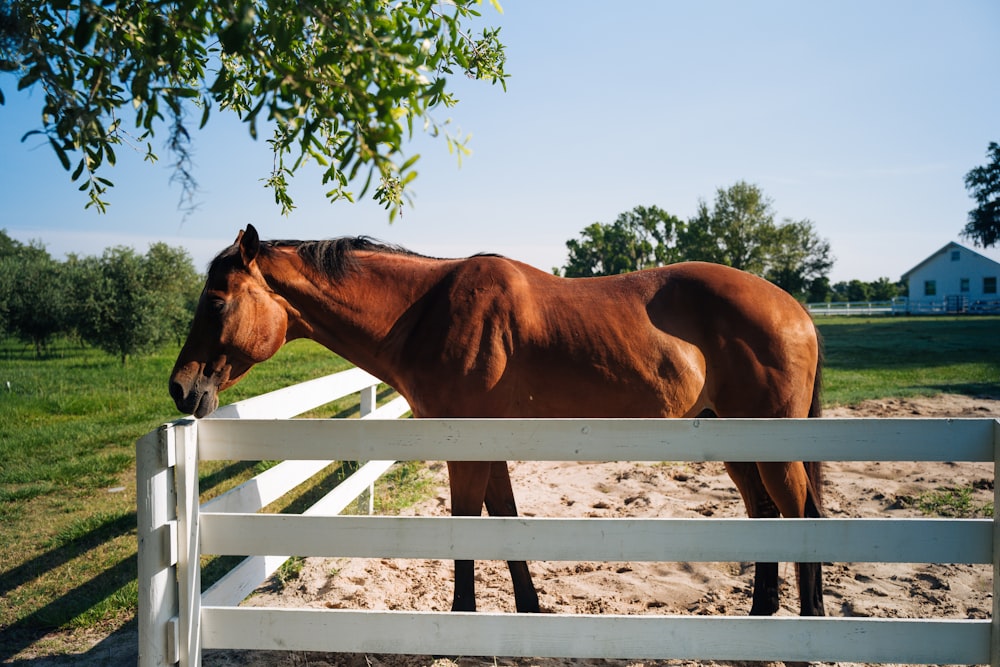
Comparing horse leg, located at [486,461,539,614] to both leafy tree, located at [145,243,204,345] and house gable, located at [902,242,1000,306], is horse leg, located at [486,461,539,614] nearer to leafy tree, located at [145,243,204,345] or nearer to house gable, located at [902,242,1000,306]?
leafy tree, located at [145,243,204,345]

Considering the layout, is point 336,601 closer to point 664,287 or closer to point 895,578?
point 664,287

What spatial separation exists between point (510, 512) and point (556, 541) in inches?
67.5

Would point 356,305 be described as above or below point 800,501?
above

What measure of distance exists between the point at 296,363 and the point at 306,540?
16.7 metres

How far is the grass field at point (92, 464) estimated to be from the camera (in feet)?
13.0

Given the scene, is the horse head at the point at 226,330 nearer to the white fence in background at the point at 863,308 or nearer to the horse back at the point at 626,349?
the horse back at the point at 626,349

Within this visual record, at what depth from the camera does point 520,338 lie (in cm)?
372

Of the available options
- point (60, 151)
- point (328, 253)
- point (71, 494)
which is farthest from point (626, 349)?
point (71, 494)

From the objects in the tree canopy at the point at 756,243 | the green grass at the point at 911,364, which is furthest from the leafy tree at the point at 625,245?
the green grass at the point at 911,364

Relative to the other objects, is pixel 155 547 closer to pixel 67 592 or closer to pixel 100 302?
pixel 67 592

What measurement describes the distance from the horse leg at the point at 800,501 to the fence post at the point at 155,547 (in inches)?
121

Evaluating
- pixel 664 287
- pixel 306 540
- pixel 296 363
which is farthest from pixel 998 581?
pixel 296 363

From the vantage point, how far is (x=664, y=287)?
396 cm

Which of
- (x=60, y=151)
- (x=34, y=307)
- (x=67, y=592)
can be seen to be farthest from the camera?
(x=34, y=307)
